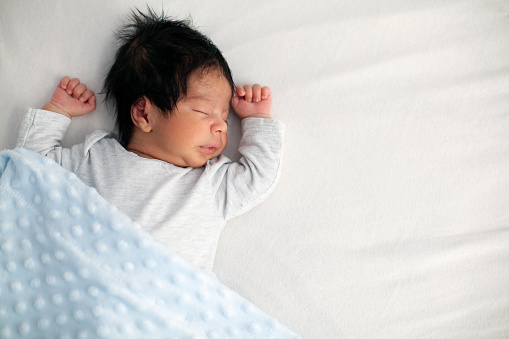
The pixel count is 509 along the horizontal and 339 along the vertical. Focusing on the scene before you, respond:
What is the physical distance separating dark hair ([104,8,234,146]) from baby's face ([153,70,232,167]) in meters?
0.02

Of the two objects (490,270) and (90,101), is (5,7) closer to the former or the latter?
(90,101)

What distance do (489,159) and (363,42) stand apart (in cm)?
47

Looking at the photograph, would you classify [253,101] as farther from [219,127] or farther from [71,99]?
[71,99]

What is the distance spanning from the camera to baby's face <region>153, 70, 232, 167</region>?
1.00m

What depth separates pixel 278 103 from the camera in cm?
112

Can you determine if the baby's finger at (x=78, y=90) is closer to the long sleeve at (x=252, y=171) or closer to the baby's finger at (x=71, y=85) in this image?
the baby's finger at (x=71, y=85)

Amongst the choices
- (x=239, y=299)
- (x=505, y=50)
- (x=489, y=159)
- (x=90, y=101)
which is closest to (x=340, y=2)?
(x=505, y=50)

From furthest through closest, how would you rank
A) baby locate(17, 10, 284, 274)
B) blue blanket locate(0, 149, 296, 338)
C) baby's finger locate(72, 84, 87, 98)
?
1. baby's finger locate(72, 84, 87, 98)
2. baby locate(17, 10, 284, 274)
3. blue blanket locate(0, 149, 296, 338)

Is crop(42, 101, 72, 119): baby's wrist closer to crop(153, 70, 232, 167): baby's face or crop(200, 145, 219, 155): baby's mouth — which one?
crop(153, 70, 232, 167): baby's face

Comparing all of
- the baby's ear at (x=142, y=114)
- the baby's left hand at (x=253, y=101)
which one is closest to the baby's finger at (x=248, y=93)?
the baby's left hand at (x=253, y=101)

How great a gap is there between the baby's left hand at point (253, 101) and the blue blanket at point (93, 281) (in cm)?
44

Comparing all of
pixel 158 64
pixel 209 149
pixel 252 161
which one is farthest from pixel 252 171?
pixel 158 64

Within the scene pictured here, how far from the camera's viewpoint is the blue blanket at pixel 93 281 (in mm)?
815

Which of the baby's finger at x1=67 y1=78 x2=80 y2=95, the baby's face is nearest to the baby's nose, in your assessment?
the baby's face
